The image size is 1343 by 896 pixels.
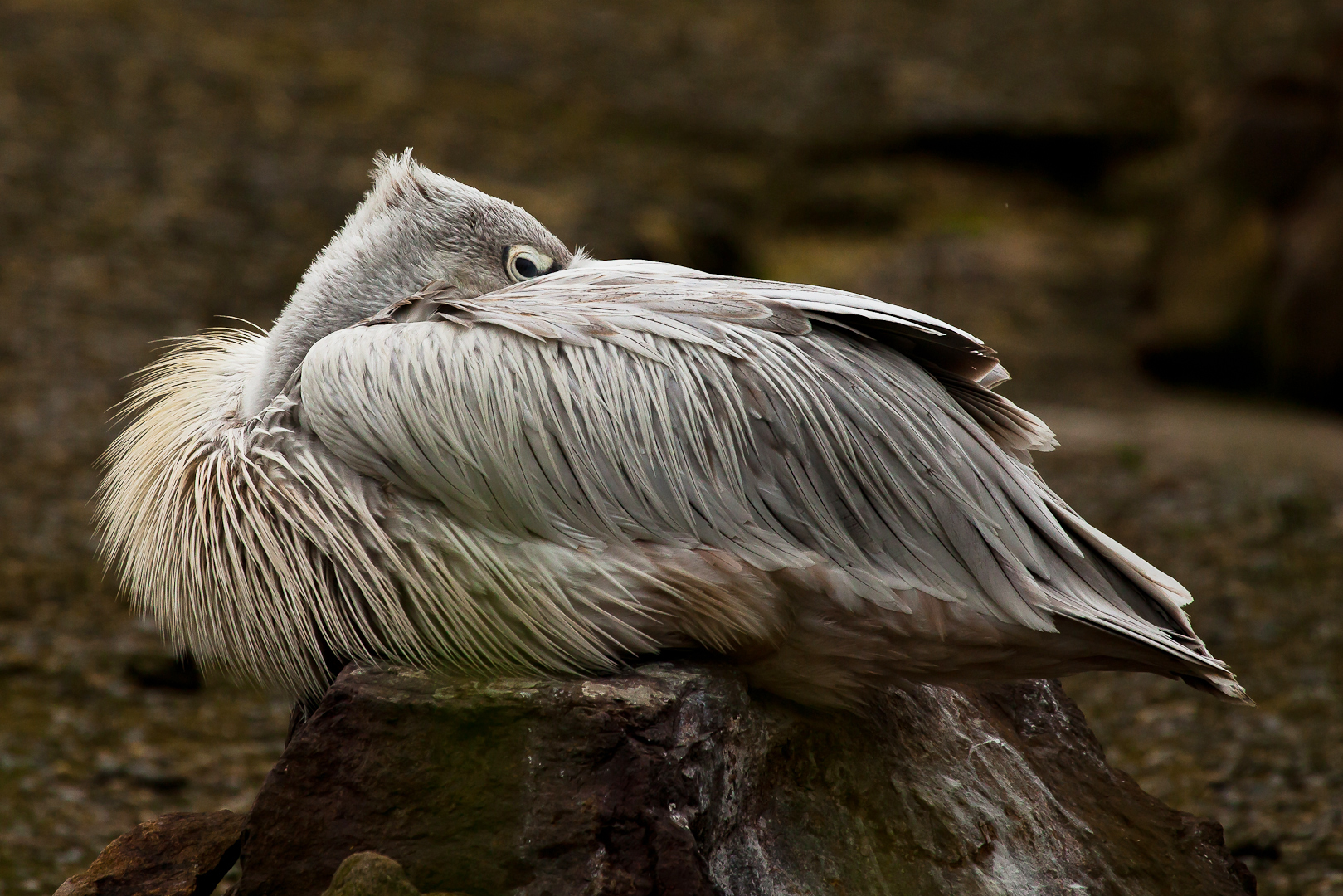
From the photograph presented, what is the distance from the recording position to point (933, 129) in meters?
12.8

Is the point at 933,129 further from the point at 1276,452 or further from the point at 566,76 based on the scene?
the point at 1276,452

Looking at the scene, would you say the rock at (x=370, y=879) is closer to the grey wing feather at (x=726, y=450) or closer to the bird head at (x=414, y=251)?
the grey wing feather at (x=726, y=450)

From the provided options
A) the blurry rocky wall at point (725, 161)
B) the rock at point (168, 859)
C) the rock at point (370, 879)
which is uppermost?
the blurry rocky wall at point (725, 161)

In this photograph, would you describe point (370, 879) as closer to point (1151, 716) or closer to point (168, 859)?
point (168, 859)

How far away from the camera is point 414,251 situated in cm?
371

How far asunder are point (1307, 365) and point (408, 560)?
8.36m

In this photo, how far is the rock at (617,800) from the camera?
2771 mm

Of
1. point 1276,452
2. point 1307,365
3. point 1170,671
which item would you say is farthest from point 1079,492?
point 1170,671

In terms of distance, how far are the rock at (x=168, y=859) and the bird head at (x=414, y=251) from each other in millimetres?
1172

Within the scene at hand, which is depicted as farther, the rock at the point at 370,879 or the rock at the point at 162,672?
the rock at the point at 162,672

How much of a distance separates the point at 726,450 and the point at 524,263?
0.96 m

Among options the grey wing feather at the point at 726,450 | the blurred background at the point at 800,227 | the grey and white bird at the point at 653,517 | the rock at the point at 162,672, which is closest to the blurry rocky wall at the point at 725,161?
the blurred background at the point at 800,227

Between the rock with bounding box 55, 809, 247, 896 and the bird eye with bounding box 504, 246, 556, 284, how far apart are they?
150 cm

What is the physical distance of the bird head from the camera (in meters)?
3.64
